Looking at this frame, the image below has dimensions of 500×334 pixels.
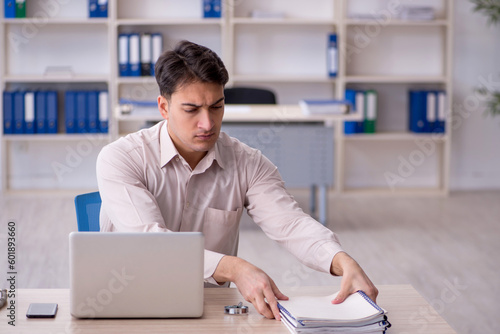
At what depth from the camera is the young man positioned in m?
1.84

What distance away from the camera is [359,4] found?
19.3 feet

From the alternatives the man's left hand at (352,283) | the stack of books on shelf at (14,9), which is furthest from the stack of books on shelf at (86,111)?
the man's left hand at (352,283)

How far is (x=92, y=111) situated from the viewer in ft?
18.4

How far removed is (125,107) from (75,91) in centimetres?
129

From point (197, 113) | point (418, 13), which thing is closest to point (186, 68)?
point (197, 113)

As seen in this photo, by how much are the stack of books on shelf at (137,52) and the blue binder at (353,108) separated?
152 centimetres

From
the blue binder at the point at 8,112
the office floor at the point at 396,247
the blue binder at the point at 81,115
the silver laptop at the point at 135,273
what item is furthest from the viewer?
the blue binder at the point at 81,115

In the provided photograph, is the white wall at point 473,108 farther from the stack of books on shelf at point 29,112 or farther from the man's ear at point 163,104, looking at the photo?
the man's ear at point 163,104

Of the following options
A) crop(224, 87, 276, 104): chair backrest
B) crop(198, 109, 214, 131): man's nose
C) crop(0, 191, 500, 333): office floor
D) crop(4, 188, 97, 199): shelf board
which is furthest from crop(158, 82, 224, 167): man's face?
crop(4, 188, 97, 199): shelf board

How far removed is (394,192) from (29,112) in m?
2.98

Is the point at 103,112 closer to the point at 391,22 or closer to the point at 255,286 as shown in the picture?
the point at 391,22

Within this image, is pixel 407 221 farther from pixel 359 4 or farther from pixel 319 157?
pixel 359 4

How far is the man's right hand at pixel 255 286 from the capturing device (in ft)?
5.20

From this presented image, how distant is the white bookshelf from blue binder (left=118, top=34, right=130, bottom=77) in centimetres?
5
